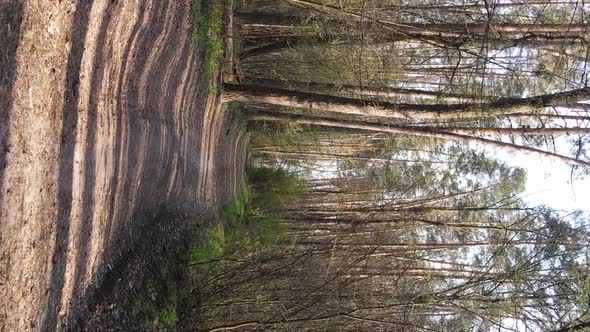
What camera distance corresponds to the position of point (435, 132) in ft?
21.4

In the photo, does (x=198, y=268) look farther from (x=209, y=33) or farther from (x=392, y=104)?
(x=392, y=104)

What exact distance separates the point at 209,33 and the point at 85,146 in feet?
10.2

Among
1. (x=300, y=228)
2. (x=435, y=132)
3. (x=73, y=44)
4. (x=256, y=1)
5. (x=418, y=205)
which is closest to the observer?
(x=73, y=44)

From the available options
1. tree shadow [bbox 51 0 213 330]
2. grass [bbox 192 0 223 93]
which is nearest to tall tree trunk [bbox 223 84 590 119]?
grass [bbox 192 0 223 93]

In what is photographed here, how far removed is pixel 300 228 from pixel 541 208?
3.65m

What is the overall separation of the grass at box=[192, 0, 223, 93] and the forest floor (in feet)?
0.70

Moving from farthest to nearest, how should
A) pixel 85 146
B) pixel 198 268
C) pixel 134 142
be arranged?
pixel 198 268
pixel 134 142
pixel 85 146

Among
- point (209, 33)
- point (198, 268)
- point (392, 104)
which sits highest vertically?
point (209, 33)

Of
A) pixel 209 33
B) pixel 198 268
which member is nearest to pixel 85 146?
pixel 198 268

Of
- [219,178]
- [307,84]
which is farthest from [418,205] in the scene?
[219,178]

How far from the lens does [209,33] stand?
20.9 ft

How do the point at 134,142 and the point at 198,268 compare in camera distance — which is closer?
the point at 134,142

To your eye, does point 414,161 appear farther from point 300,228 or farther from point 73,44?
point 73,44

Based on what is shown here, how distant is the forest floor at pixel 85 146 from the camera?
2.83 meters
